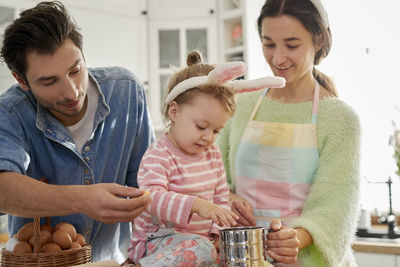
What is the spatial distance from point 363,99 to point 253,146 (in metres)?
2.13

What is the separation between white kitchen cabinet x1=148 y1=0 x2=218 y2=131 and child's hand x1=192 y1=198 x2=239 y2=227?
2.59 metres

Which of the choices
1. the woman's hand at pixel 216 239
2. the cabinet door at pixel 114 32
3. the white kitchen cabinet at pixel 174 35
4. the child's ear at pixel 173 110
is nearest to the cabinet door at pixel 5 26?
the cabinet door at pixel 114 32

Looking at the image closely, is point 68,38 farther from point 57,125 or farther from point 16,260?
point 16,260

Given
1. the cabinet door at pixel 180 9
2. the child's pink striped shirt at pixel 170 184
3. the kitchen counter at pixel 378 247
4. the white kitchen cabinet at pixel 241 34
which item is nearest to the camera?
the child's pink striped shirt at pixel 170 184

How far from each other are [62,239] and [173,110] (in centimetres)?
42

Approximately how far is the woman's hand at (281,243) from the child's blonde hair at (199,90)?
1.02ft

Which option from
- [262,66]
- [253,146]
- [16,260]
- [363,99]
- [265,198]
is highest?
[262,66]

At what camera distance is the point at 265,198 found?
4.64ft

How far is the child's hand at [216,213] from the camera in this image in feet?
3.39

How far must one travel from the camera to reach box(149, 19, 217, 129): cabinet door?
12.1 feet

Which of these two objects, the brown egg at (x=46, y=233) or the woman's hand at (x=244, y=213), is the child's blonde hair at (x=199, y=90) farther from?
the brown egg at (x=46, y=233)

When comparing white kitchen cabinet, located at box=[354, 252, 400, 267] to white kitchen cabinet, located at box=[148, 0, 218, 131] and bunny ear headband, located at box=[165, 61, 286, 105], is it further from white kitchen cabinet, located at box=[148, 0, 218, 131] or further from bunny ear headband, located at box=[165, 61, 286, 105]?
bunny ear headband, located at box=[165, 61, 286, 105]

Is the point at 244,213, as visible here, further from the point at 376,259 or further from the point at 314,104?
the point at 376,259

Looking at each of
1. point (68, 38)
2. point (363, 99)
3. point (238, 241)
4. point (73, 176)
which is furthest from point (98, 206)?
point (363, 99)
